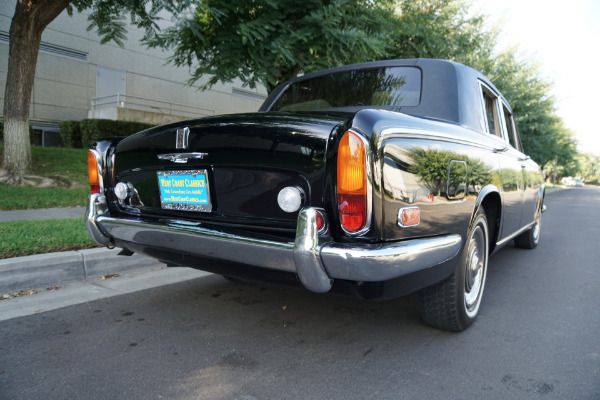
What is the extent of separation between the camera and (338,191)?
196cm

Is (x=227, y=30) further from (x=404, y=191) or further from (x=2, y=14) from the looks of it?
(x=2, y=14)

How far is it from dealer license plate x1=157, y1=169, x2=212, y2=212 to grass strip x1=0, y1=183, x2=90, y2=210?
17.0 feet

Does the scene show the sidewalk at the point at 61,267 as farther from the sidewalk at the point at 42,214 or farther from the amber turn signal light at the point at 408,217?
the amber turn signal light at the point at 408,217

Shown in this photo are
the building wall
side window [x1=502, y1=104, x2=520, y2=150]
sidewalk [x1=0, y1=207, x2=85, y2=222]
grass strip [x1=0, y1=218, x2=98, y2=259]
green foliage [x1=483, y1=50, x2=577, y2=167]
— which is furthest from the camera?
green foliage [x1=483, y1=50, x2=577, y2=167]

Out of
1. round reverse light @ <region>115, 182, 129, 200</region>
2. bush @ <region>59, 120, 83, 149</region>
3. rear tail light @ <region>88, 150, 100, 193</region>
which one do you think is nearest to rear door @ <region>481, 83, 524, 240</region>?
round reverse light @ <region>115, 182, 129, 200</region>

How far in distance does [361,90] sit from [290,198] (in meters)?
1.36

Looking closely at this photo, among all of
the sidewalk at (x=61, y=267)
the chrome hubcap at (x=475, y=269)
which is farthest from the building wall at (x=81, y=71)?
the chrome hubcap at (x=475, y=269)

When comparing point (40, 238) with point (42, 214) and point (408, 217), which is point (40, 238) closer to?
point (42, 214)

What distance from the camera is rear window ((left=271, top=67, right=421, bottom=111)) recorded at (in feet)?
9.68

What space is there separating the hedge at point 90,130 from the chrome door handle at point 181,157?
41.1 feet

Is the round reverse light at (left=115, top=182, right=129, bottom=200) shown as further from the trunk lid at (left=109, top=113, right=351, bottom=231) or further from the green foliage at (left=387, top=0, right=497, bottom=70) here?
the green foliage at (left=387, top=0, right=497, bottom=70)

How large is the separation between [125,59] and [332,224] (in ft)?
58.6

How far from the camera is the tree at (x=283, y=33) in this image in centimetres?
675

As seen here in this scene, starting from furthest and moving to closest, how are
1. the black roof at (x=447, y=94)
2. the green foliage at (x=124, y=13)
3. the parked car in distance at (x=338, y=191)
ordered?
the green foliage at (x=124, y=13), the black roof at (x=447, y=94), the parked car in distance at (x=338, y=191)
